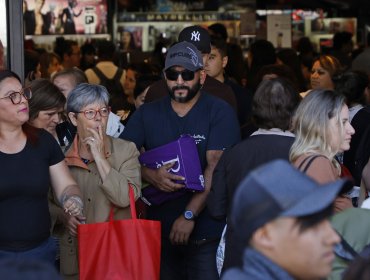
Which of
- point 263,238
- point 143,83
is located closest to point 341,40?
point 143,83

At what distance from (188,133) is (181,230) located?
1.89 feet

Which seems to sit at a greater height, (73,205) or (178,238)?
(73,205)

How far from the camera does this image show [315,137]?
14.7 feet

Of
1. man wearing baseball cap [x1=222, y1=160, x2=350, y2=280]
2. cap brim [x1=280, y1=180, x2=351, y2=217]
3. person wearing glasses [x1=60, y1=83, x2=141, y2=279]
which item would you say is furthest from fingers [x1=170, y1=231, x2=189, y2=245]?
cap brim [x1=280, y1=180, x2=351, y2=217]

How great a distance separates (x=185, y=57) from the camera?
5480 mm

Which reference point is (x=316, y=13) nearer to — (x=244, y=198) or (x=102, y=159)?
(x=102, y=159)

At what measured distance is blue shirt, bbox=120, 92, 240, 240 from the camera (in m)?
5.43

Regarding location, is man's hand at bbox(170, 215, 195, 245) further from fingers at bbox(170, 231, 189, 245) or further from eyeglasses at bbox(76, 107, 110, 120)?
eyeglasses at bbox(76, 107, 110, 120)

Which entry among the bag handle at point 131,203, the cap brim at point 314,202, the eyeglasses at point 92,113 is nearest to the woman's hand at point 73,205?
the bag handle at point 131,203

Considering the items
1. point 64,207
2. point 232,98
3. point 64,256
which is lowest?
point 64,256

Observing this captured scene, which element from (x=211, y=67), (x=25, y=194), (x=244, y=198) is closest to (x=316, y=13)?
(x=211, y=67)

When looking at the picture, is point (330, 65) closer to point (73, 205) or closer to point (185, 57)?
point (185, 57)

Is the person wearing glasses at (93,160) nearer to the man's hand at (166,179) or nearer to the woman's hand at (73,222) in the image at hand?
the woman's hand at (73,222)

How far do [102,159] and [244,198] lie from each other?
2423mm
